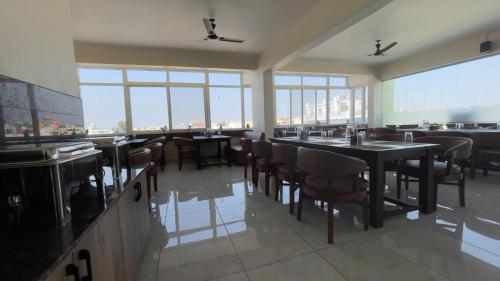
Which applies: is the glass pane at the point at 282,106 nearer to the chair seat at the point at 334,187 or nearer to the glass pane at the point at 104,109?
the glass pane at the point at 104,109

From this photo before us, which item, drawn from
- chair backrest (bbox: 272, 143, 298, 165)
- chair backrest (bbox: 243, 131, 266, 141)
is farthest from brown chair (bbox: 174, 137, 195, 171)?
chair backrest (bbox: 272, 143, 298, 165)

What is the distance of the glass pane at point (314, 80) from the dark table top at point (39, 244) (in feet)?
26.6

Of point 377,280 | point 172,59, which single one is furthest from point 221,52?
point 377,280

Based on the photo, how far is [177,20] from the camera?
4074mm

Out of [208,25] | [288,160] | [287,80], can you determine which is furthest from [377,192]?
[287,80]

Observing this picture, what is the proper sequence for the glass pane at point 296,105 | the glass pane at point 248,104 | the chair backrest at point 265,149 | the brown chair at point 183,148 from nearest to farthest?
the chair backrest at point 265,149 < the brown chair at point 183,148 < the glass pane at point 248,104 < the glass pane at point 296,105

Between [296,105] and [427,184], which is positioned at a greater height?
[296,105]

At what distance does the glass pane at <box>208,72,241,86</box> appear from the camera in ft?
23.8

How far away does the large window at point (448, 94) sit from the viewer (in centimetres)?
521

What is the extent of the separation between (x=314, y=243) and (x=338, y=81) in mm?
8035

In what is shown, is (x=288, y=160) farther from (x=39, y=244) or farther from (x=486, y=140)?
(x=486, y=140)

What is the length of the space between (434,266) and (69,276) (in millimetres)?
2290

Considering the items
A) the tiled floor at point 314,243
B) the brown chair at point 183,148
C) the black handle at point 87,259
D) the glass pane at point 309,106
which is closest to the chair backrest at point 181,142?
the brown chair at point 183,148

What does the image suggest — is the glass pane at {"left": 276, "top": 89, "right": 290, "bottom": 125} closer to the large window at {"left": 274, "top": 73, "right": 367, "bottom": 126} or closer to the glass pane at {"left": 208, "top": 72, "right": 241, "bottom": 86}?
the large window at {"left": 274, "top": 73, "right": 367, "bottom": 126}
